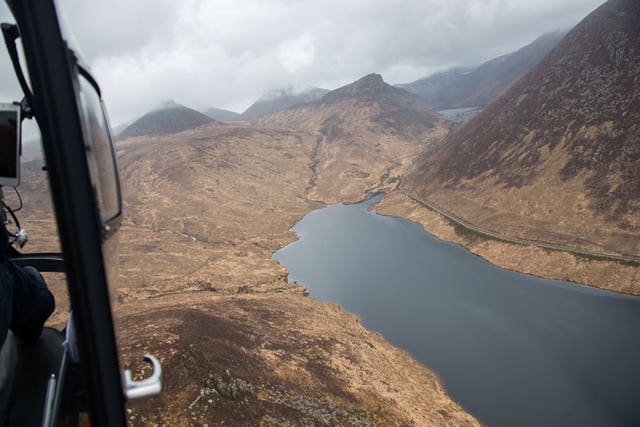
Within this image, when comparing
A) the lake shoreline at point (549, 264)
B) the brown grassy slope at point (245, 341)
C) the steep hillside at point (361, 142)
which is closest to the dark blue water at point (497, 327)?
the lake shoreline at point (549, 264)

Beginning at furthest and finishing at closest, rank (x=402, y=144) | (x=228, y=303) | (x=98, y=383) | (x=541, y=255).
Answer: (x=402, y=144) < (x=541, y=255) < (x=228, y=303) < (x=98, y=383)

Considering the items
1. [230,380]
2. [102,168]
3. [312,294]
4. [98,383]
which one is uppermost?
[102,168]

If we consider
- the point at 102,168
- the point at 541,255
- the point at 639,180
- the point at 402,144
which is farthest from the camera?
the point at 402,144

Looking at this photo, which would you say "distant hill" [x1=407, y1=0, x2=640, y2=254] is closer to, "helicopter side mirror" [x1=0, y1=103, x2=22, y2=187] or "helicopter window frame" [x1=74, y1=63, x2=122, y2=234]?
"helicopter window frame" [x1=74, y1=63, x2=122, y2=234]

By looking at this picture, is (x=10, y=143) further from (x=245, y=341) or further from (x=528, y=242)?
(x=528, y=242)

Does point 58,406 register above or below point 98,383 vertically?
below

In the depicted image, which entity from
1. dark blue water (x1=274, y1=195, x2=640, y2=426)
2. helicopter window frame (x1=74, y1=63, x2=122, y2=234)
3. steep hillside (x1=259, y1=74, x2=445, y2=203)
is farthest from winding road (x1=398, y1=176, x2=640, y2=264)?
helicopter window frame (x1=74, y1=63, x2=122, y2=234)

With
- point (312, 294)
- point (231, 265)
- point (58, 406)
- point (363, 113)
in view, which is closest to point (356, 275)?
point (312, 294)

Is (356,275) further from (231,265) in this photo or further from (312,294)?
(231,265)
